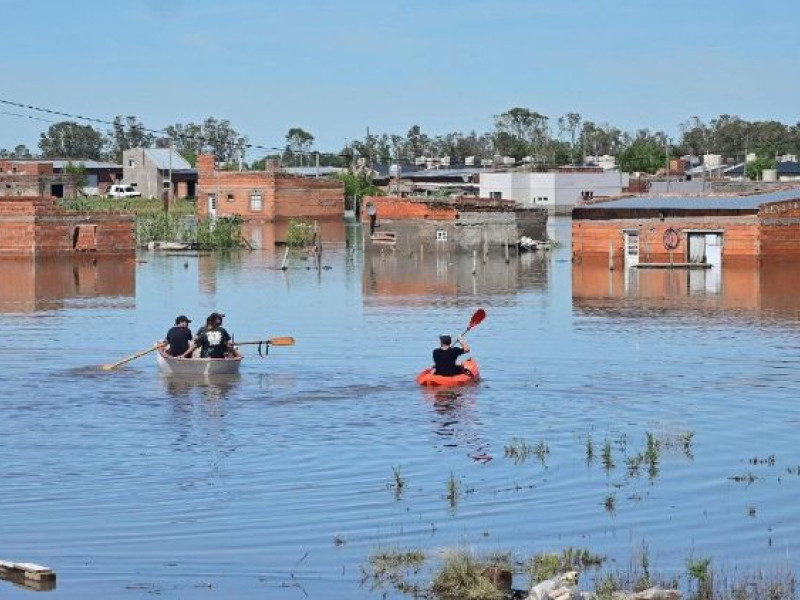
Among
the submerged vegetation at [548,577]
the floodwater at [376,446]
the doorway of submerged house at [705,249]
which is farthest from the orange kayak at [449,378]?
the doorway of submerged house at [705,249]

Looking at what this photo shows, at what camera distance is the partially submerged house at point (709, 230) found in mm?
83438

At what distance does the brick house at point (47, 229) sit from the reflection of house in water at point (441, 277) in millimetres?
15296

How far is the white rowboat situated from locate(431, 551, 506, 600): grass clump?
1916cm

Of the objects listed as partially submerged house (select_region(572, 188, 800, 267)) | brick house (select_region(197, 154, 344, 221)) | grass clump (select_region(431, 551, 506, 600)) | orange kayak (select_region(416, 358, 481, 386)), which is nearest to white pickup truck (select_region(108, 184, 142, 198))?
brick house (select_region(197, 154, 344, 221))

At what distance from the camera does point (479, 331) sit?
50062 mm

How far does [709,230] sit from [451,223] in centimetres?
2417

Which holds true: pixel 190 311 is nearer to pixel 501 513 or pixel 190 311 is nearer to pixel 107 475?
pixel 107 475

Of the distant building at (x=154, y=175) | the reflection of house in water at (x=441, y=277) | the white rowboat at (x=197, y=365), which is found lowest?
the white rowboat at (x=197, y=365)

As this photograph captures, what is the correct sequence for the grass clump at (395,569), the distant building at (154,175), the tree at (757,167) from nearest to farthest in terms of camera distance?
the grass clump at (395,569), the tree at (757,167), the distant building at (154,175)

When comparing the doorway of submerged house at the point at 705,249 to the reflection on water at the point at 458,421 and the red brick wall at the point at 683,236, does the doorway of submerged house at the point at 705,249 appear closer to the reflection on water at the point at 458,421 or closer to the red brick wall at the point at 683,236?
the red brick wall at the point at 683,236

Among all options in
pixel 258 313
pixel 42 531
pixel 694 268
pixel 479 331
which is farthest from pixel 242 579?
pixel 694 268

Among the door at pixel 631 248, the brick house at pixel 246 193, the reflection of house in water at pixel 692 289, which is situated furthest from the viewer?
the brick house at pixel 246 193

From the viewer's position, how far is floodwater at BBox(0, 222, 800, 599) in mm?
19906

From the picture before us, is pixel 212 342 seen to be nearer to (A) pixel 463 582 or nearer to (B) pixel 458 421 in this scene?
(B) pixel 458 421
